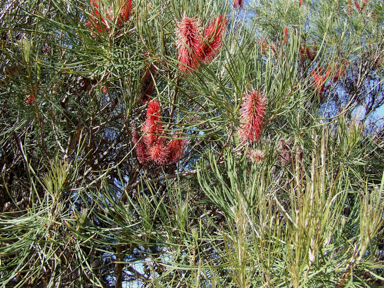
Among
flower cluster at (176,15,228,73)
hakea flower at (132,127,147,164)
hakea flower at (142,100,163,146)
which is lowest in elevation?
hakea flower at (132,127,147,164)

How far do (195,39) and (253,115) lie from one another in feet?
0.79

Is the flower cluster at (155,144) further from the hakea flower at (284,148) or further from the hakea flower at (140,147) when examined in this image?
the hakea flower at (284,148)

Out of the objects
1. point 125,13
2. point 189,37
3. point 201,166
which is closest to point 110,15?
point 125,13

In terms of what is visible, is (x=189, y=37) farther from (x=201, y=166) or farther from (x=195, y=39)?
(x=201, y=166)

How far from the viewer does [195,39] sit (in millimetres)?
968

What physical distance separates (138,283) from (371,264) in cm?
114

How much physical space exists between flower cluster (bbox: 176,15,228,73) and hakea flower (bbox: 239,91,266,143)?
145mm

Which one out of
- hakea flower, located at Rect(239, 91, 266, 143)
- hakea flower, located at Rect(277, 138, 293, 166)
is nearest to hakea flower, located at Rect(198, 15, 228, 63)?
hakea flower, located at Rect(239, 91, 266, 143)

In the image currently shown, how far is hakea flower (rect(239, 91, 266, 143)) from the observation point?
939 mm

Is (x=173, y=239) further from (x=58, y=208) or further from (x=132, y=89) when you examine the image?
(x=132, y=89)

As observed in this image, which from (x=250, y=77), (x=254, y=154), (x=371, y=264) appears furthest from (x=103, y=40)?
(x=371, y=264)

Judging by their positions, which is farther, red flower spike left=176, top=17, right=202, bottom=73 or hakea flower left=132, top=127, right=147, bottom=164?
hakea flower left=132, top=127, right=147, bottom=164

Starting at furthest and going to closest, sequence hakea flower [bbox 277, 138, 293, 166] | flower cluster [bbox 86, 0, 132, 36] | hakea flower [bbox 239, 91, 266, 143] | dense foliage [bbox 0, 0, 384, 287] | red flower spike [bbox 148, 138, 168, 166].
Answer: hakea flower [bbox 277, 138, 293, 166]
red flower spike [bbox 148, 138, 168, 166]
flower cluster [bbox 86, 0, 132, 36]
hakea flower [bbox 239, 91, 266, 143]
dense foliage [bbox 0, 0, 384, 287]

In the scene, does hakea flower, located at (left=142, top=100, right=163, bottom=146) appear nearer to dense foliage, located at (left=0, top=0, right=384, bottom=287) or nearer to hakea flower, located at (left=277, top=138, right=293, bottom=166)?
dense foliage, located at (left=0, top=0, right=384, bottom=287)
